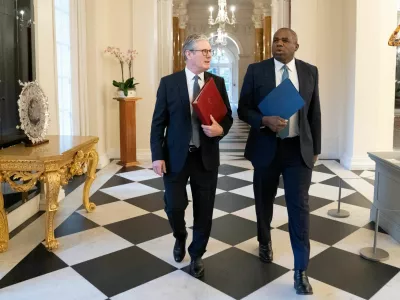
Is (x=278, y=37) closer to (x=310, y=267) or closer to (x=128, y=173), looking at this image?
(x=310, y=267)

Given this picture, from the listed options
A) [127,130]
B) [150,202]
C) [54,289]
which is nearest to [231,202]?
[150,202]

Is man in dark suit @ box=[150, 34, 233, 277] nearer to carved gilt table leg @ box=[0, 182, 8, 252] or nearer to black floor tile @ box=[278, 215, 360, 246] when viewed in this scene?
black floor tile @ box=[278, 215, 360, 246]

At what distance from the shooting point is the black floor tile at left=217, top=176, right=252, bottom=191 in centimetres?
506

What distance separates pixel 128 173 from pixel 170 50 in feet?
8.45

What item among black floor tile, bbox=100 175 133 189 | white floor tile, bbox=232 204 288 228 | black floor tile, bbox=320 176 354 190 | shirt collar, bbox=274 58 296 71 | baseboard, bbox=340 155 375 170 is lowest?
white floor tile, bbox=232 204 288 228

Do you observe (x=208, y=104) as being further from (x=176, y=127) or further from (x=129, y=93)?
(x=129, y=93)

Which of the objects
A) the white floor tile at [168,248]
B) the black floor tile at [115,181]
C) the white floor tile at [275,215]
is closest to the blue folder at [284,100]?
the white floor tile at [168,248]

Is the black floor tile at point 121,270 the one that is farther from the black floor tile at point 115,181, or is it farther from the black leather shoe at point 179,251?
the black floor tile at point 115,181

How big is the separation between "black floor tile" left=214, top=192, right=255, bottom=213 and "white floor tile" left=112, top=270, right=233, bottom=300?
158 cm

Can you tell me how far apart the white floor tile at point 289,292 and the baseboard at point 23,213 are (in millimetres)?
2160

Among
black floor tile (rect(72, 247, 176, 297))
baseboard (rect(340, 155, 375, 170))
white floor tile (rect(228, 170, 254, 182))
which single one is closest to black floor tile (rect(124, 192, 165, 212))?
black floor tile (rect(72, 247, 176, 297))

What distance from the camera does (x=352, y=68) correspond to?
6242mm

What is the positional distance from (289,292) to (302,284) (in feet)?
0.30

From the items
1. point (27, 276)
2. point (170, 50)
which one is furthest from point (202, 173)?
point (170, 50)
